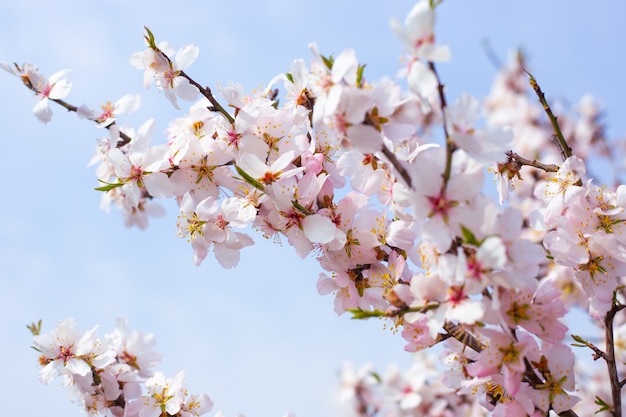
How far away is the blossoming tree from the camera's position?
4.82 ft

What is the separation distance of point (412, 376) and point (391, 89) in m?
3.75

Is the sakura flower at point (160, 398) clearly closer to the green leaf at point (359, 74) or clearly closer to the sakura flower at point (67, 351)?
the sakura flower at point (67, 351)

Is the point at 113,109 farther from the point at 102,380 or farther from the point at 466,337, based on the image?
the point at 466,337

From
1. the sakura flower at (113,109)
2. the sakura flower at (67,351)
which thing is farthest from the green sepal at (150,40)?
the sakura flower at (67,351)

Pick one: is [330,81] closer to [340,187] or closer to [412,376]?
[340,187]

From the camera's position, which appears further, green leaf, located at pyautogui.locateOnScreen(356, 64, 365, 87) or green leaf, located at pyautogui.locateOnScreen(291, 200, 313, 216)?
green leaf, located at pyautogui.locateOnScreen(291, 200, 313, 216)

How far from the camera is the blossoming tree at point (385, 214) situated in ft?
4.82

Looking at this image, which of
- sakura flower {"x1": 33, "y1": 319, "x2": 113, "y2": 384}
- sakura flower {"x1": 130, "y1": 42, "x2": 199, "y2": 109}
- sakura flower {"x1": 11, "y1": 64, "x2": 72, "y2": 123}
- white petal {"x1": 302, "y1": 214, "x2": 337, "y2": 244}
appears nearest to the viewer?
white petal {"x1": 302, "y1": 214, "x2": 337, "y2": 244}

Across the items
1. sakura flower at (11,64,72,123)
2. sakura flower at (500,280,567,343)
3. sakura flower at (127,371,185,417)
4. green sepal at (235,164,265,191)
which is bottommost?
sakura flower at (500,280,567,343)

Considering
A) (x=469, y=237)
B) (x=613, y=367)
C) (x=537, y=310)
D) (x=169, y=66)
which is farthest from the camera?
(x=169, y=66)

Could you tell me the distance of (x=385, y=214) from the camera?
205 cm

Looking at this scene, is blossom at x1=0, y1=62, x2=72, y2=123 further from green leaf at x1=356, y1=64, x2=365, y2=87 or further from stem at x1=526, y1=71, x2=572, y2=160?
stem at x1=526, y1=71, x2=572, y2=160

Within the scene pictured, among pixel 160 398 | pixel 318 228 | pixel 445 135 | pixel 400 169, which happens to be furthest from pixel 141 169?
pixel 445 135

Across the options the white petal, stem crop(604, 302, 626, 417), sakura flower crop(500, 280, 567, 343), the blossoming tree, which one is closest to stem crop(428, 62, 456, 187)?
the blossoming tree
